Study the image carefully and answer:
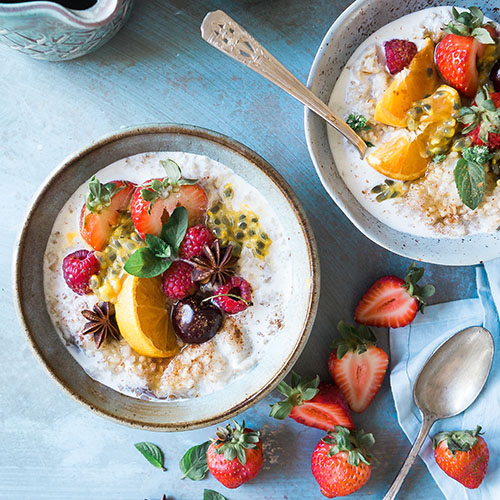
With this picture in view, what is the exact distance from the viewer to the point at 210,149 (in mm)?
1398

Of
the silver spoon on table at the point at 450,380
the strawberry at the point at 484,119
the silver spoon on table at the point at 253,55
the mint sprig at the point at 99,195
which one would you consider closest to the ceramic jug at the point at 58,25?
the silver spoon on table at the point at 253,55

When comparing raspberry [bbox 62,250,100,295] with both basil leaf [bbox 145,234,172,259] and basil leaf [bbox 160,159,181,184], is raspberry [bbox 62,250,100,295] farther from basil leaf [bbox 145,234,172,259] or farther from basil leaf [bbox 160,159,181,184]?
basil leaf [bbox 160,159,181,184]

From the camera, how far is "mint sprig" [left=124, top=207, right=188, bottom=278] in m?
1.32

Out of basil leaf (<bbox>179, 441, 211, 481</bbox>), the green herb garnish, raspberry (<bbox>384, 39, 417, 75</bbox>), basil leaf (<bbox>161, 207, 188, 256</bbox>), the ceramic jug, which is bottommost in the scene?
basil leaf (<bbox>179, 441, 211, 481</bbox>)

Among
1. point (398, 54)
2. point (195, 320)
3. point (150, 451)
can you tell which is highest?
point (398, 54)

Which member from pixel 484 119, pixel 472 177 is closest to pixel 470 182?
pixel 472 177

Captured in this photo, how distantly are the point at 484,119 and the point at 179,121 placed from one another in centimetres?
73

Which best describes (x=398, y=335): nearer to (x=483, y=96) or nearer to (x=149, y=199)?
(x=483, y=96)

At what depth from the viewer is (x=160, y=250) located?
4.42 ft

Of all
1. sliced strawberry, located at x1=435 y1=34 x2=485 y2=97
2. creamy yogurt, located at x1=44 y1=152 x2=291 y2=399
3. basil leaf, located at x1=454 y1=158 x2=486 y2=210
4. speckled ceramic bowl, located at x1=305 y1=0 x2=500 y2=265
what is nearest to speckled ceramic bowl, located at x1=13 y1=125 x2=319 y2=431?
creamy yogurt, located at x1=44 y1=152 x2=291 y2=399

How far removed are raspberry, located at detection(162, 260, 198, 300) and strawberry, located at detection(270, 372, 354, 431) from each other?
1.16 ft

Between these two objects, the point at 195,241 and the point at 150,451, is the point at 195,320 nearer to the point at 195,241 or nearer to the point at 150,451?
the point at 195,241

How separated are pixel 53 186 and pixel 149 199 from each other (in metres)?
0.23

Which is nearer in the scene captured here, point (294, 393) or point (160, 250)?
point (160, 250)
